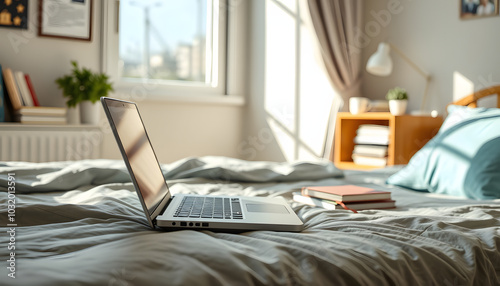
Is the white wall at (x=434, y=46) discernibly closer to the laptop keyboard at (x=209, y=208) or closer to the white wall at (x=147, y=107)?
the white wall at (x=147, y=107)

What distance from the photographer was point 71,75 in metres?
3.10

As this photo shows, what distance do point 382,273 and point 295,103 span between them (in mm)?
2822

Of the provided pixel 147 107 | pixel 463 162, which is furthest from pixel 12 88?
pixel 463 162

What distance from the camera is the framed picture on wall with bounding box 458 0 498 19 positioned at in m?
2.76

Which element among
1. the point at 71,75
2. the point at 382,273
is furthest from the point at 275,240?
the point at 71,75

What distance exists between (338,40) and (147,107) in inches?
53.9

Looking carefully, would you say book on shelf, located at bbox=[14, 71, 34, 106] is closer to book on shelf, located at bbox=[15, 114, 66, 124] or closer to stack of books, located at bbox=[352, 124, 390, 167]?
book on shelf, located at bbox=[15, 114, 66, 124]

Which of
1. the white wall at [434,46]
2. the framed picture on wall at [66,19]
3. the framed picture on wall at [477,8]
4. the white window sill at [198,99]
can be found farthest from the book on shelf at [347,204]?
the framed picture on wall at [66,19]

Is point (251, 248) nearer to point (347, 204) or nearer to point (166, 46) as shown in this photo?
point (347, 204)

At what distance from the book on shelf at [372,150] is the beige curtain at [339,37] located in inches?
15.9

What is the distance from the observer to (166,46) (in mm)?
3668

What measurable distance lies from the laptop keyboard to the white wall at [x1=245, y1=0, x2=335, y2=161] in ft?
7.45

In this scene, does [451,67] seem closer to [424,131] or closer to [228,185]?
[424,131]

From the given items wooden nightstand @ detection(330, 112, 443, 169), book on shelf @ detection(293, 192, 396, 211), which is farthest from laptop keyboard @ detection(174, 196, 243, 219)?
wooden nightstand @ detection(330, 112, 443, 169)
